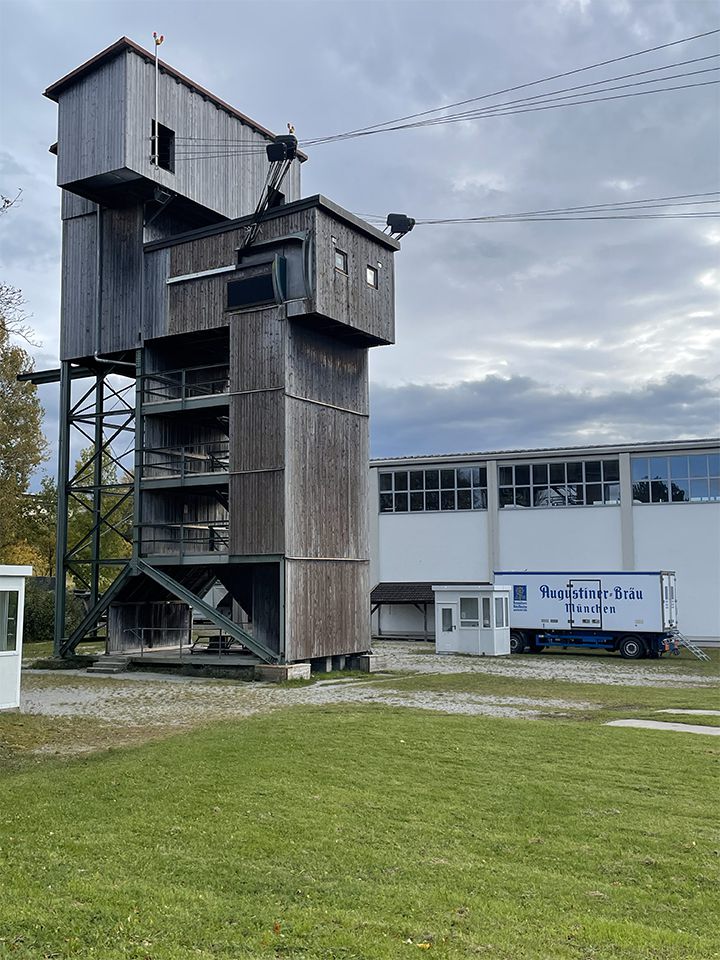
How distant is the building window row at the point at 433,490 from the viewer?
46.3 meters

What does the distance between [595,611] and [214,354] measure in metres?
17.2

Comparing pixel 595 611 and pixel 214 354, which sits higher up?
pixel 214 354

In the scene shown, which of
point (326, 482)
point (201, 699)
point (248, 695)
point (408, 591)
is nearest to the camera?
point (201, 699)

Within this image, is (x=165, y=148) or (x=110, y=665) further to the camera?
(x=165, y=148)

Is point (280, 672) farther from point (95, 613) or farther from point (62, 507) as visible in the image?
point (62, 507)

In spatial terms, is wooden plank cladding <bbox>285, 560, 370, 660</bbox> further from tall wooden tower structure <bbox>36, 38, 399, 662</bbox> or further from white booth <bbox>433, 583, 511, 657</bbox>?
white booth <bbox>433, 583, 511, 657</bbox>

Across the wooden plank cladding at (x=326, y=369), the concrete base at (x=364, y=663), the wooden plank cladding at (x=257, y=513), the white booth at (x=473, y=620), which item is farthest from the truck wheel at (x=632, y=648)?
the wooden plank cladding at (x=257, y=513)

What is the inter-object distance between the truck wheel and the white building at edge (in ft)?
23.0

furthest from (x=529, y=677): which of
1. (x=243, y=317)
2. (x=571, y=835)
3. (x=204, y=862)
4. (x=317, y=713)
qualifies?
(x=204, y=862)

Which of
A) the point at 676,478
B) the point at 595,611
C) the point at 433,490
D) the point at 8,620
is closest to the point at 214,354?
the point at 8,620

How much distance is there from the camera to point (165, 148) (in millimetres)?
27922

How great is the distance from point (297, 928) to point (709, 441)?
125 ft

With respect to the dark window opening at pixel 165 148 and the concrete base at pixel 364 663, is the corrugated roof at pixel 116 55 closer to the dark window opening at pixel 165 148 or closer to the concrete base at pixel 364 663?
the dark window opening at pixel 165 148

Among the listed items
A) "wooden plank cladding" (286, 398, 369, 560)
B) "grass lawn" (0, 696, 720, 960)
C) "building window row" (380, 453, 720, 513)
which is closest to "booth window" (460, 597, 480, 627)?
"wooden plank cladding" (286, 398, 369, 560)
